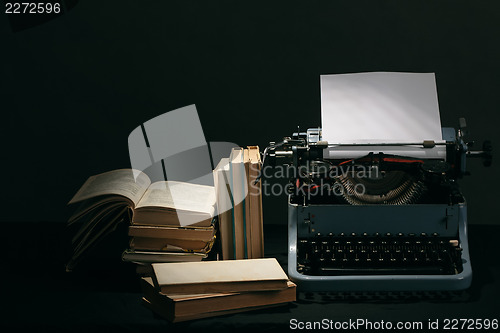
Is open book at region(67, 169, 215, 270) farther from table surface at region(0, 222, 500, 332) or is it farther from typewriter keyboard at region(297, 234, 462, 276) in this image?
typewriter keyboard at region(297, 234, 462, 276)

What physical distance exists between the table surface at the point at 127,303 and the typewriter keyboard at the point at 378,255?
0.38ft

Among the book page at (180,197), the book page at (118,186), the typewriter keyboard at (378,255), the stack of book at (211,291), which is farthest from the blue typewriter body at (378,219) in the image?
the book page at (118,186)

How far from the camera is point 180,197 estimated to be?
102 inches

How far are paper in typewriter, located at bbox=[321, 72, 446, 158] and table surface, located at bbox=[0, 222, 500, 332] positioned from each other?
20.8 inches

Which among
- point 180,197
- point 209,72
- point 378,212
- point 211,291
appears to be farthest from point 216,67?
point 211,291

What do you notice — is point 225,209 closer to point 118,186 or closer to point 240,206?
point 240,206

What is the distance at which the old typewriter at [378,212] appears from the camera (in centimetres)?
237

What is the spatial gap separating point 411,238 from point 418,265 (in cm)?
12

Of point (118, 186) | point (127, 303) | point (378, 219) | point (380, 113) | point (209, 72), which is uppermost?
point (209, 72)

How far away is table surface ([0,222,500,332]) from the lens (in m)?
2.10

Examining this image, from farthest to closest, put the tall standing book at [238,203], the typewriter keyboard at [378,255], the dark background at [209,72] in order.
A: the dark background at [209,72] < the tall standing book at [238,203] < the typewriter keyboard at [378,255]

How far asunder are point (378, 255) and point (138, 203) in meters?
0.91
